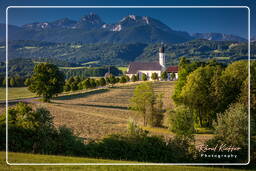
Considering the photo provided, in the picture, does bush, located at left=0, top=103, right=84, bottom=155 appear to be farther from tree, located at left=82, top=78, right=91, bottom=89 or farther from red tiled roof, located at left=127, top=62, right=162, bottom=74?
red tiled roof, located at left=127, top=62, right=162, bottom=74

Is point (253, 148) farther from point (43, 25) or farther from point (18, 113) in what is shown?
point (18, 113)

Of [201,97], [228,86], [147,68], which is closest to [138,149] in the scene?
[201,97]

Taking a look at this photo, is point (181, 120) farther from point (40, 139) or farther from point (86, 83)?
point (86, 83)

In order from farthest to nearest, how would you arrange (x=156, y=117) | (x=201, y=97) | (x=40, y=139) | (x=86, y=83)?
(x=86, y=83)
(x=156, y=117)
(x=201, y=97)
(x=40, y=139)

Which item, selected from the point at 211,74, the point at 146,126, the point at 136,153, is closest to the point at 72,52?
the point at 136,153

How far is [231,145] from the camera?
702 centimetres

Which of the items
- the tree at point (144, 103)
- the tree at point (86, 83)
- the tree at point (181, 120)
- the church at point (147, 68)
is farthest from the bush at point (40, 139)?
the church at point (147, 68)

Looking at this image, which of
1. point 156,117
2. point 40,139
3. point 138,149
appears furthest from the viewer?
point 156,117

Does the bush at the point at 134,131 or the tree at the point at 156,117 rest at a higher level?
the bush at the point at 134,131

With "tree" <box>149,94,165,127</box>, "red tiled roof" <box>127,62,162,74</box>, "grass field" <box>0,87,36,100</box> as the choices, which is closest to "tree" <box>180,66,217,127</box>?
"tree" <box>149,94,165,127</box>

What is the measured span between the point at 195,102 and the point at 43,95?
14.9 metres

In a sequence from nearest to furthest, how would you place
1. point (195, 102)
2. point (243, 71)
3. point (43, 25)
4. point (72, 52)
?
1. point (43, 25)
2. point (72, 52)
3. point (243, 71)
4. point (195, 102)

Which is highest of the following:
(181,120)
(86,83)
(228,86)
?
(86,83)

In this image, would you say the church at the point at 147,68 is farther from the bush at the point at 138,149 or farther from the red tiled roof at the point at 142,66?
the bush at the point at 138,149
